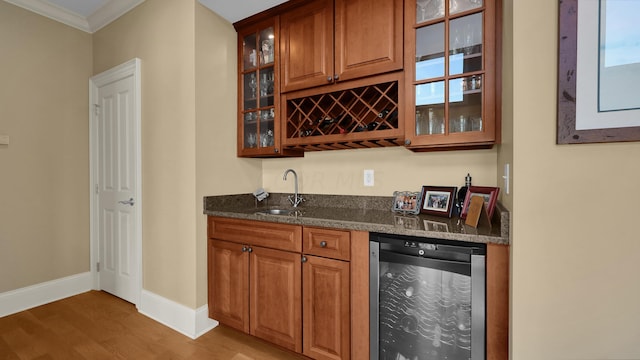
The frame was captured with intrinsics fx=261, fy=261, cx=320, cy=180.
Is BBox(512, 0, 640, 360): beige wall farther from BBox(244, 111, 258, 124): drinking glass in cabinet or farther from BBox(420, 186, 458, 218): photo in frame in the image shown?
BBox(244, 111, 258, 124): drinking glass in cabinet

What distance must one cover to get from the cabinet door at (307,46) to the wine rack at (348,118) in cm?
12

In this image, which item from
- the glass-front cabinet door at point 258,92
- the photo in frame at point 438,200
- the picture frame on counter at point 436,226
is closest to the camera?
the picture frame on counter at point 436,226

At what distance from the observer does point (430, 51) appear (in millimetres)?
1550

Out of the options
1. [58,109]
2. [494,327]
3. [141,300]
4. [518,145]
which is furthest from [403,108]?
[58,109]

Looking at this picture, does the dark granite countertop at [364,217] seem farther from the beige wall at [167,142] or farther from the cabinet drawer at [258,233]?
the beige wall at [167,142]

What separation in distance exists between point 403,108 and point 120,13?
2805 millimetres

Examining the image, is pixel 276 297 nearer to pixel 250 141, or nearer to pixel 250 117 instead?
pixel 250 141

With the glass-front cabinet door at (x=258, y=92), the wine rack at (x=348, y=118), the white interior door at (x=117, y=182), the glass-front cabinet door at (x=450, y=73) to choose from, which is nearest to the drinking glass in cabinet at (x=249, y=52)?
the glass-front cabinet door at (x=258, y=92)

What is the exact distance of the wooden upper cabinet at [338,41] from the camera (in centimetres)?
163

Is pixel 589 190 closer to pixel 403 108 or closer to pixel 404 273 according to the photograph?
pixel 404 273

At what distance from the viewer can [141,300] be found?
7.49 feet

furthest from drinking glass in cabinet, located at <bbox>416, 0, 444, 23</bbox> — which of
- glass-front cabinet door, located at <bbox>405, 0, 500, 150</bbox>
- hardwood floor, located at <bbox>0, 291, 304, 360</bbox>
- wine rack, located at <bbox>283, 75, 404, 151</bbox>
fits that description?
hardwood floor, located at <bbox>0, 291, 304, 360</bbox>

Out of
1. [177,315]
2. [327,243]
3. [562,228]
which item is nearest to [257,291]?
[327,243]

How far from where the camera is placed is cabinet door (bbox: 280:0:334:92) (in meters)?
1.83
